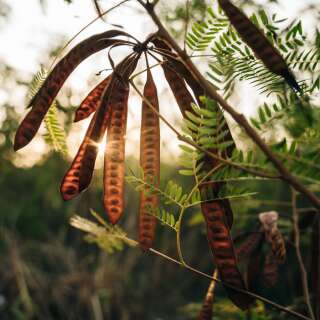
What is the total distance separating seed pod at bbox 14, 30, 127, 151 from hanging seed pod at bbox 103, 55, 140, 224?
2.3 inches

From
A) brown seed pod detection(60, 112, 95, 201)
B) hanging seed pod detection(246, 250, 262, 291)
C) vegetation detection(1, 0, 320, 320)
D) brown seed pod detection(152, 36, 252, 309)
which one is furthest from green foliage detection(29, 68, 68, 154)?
hanging seed pod detection(246, 250, 262, 291)

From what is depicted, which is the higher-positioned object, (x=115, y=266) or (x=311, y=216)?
(x=311, y=216)

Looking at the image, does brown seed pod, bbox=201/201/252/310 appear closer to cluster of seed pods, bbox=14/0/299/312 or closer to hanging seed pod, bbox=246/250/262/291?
cluster of seed pods, bbox=14/0/299/312

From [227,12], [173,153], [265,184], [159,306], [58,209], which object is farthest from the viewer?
[58,209]

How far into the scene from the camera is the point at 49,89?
686 millimetres

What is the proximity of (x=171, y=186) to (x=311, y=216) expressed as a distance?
68cm

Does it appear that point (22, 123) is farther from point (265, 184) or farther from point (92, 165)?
point (265, 184)

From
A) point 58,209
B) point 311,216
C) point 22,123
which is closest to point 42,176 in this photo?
point 58,209

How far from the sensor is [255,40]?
1.96 feet

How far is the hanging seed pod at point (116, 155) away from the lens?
69cm

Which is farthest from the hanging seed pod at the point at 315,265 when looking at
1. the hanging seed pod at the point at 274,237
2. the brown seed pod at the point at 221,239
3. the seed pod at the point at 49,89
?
the seed pod at the point at 49,89

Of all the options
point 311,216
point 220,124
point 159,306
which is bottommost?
point 159,306

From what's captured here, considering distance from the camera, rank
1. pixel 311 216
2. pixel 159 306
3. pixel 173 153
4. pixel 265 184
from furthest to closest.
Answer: pixel 265 184 < pixel 159 306 < pixel 173 153 < pixel 311 216

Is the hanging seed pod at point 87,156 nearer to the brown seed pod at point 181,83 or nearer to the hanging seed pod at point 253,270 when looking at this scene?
the brown seed pod at point 181,83
